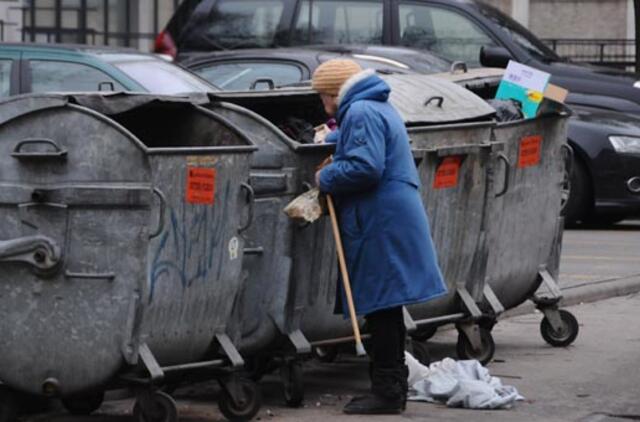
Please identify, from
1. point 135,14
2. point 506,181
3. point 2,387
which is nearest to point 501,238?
point 506,181

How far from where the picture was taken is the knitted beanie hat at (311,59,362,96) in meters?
8.84

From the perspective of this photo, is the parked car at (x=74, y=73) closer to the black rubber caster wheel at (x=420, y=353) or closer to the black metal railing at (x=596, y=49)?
the black rubber caster wheel at (x=420, y=353)

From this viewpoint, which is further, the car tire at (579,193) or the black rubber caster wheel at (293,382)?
the car tire at (579,193)

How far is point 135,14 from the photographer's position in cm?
4203

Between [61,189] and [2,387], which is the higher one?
[61,189]

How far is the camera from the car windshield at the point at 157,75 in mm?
13633

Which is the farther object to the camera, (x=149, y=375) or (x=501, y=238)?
(x=501, y=238)

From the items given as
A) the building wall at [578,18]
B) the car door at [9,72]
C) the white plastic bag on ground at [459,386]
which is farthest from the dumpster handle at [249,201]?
the building wall at [578,18]

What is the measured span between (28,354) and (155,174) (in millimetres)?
893

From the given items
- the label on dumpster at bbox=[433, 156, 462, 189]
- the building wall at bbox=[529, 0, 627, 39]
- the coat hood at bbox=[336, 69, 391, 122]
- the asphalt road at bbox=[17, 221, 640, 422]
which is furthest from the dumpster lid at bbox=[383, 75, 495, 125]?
the building wall at bbox=[529, 0, 627, 39]

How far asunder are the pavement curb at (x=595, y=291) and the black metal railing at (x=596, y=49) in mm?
32953

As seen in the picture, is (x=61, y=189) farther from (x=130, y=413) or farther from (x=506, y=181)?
(x=506, y=181)

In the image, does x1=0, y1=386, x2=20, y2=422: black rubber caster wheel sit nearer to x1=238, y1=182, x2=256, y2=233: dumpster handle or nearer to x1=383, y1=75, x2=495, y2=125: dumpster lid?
x1=238, y1=182, x2=256, y2=233: dumpster handle

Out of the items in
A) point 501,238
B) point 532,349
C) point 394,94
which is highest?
point 394,94
